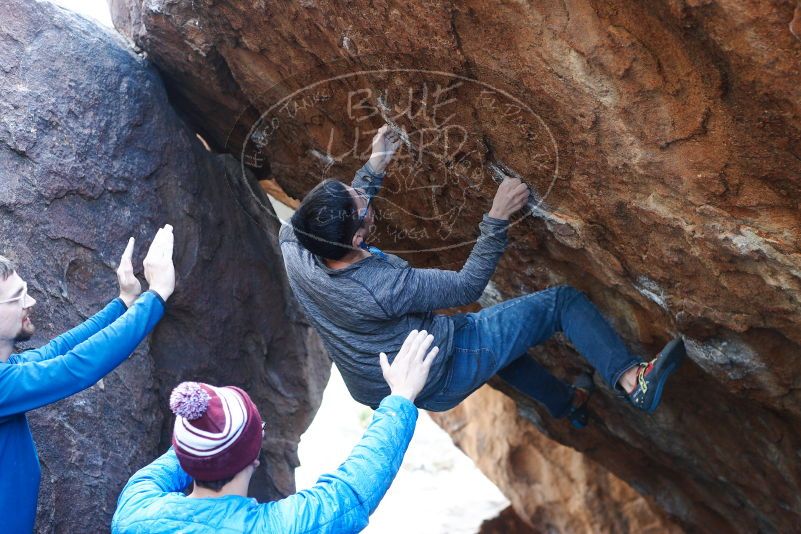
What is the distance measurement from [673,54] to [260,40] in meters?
1.88

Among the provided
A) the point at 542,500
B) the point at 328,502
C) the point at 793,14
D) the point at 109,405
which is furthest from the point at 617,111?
the point at 542,500

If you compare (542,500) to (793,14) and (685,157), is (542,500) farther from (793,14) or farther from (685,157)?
(793,14)

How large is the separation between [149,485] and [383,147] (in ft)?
5.92

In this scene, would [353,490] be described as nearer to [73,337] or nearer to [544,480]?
[73,337]

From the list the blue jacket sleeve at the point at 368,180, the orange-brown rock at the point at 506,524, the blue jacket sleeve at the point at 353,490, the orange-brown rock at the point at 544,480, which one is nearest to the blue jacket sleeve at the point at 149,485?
the blue jacket sleeve at the point at 353,490

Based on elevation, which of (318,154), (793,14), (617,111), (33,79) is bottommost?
(33,79)

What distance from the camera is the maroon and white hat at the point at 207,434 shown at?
207 cm

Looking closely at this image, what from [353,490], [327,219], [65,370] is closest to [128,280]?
[65,370]

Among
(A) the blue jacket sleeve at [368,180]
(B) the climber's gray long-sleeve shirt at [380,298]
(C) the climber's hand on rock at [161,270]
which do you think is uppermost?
(A) the blue jacket sleeve at [368,180]

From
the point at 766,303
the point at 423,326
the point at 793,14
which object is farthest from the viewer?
the point at 423,326

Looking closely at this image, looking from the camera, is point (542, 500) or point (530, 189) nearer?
point (530, 189)

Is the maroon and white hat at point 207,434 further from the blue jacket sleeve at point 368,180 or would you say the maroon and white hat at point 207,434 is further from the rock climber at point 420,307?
the blue jacket sleeve at point 368,180

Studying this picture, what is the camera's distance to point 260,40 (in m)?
3.55

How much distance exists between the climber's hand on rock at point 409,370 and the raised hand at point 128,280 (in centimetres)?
A: 108
